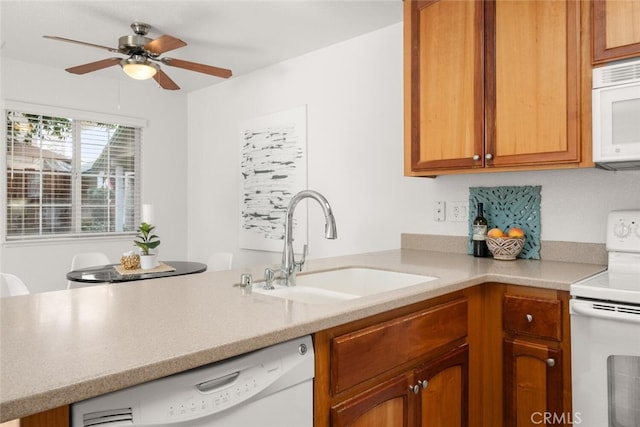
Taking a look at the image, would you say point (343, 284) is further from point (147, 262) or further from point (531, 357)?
point (147, 262)

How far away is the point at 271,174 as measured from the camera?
378 centimetres

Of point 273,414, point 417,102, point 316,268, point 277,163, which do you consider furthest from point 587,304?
point 277,163

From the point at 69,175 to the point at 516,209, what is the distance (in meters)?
3.76

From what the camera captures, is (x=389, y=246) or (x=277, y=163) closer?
(x=389, y=246)

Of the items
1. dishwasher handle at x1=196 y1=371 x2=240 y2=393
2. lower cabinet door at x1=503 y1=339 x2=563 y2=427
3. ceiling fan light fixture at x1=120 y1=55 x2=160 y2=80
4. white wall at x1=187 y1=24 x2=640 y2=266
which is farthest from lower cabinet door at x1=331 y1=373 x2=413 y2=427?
ceiling fan light fixture at x1=120 y1=55 x2=160 y2=80

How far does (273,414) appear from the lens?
3.30 ft

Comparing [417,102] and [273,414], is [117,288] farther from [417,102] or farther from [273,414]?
[417,102]

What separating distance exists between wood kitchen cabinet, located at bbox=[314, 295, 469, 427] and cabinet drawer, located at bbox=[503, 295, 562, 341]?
0.60 feet

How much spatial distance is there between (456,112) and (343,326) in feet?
4.64

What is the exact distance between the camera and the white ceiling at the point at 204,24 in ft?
8.88

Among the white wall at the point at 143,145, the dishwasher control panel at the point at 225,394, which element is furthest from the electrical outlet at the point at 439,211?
the white wall at the point at 143,145

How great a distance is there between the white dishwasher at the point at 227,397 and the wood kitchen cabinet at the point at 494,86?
56.8 inches

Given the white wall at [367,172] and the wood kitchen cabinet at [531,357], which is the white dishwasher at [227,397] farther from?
→ the white wall at [367,172]

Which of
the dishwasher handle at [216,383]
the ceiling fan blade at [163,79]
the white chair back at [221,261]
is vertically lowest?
the white chair back at [221,261]
